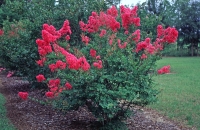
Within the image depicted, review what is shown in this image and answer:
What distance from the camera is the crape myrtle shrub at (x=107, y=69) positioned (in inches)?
195

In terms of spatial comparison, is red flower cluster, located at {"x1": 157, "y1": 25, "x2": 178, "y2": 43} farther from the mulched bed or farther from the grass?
the grass

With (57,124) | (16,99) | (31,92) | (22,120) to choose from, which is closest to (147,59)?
(57,124)

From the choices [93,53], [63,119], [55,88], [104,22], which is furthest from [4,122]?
[104,22]

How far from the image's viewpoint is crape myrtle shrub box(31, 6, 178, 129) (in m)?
4.96

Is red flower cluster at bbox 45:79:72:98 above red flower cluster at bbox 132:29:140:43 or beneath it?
beneath

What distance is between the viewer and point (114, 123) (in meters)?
5.68

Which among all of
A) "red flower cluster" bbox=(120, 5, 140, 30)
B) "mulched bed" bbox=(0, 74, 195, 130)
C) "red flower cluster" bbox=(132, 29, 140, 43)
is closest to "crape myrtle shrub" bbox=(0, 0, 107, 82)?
"mulched bed" bbox=(0, 74, 195, 130)

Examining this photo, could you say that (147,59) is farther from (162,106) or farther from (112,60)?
(162,106)

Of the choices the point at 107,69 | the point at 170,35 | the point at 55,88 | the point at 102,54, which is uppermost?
the point at 170,35

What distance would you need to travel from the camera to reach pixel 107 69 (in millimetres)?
5320

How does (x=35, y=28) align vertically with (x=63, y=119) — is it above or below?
above

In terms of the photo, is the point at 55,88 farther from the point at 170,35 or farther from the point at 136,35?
the point at 170,35

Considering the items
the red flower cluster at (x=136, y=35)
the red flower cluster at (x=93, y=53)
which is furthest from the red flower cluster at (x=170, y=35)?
the red flower cluster at (x=93, y=53)

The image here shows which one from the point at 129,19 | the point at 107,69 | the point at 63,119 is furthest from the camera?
the point at 63,119
